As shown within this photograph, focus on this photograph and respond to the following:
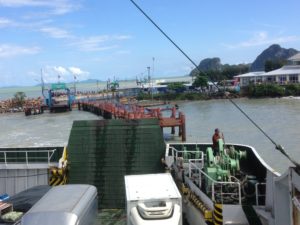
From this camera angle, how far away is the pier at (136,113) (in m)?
37.8

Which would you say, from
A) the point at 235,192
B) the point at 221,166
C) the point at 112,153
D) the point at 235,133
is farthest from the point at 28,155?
the point at 235,133

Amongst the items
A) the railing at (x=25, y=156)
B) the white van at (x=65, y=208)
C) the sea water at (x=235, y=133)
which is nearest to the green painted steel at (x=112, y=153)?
the railing at (x=25, y=156)

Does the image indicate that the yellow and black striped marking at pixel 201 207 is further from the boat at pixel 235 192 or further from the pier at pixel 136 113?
the pier at pixel 136 113

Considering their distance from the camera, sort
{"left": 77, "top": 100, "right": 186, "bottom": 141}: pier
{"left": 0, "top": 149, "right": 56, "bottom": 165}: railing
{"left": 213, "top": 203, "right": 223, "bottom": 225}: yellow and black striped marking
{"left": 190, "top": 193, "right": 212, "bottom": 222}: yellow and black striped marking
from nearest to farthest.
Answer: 1. {"left": 213, "top": 203, "right": 223, "bottom": 225}: yellow and black striped marking
2. {"left": 190, "top": 193, "right": 212, "bottom": 222}: yellow and black striped marking
3. {"left": 0, "top": 149, "right": 56, "bottom": 165}: railing
4. {"left": 77, "top": 100, "right": 186, "bottom": 141}: pier

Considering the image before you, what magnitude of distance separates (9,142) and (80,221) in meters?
42.8

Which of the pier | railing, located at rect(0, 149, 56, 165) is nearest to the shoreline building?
the pier

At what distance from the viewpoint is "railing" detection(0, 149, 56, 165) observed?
575 inches

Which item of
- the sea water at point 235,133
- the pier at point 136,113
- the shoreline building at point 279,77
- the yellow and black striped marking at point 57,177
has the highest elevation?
the shoreline building at point 279,77

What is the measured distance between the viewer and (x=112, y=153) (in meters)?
12.6

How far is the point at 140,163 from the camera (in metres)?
12.5

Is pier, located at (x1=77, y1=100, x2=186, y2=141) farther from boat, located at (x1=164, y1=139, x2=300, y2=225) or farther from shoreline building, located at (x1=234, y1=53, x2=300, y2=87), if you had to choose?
shoreline building, located at (x1=234, y1=53, x2=300, y2=87)

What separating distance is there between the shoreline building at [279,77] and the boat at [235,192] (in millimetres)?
82088

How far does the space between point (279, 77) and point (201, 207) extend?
87137mm

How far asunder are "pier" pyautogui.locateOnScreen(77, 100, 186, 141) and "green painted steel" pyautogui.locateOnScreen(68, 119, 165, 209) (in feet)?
27.3
